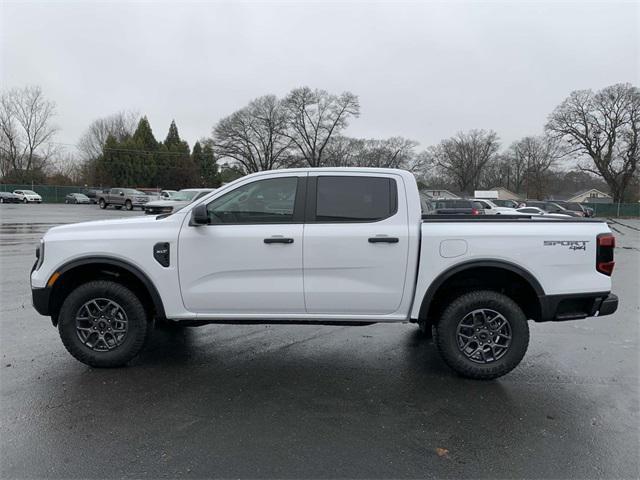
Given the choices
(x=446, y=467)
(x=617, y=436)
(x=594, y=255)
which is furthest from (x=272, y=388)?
(x=594, y=255)

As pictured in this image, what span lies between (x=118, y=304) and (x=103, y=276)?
0.41 metres

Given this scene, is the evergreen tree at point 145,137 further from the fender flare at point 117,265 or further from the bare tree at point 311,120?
the fender flare at point 117,265

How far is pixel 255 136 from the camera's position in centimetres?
7288

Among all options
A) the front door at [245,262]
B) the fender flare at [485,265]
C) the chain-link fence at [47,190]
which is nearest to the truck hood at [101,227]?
the front door at [245,262]

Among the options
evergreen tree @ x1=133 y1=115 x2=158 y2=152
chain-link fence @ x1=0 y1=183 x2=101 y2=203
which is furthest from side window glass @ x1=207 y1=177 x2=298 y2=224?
evergreen tree @ x1=133 y1=115 x2=158 y2=152

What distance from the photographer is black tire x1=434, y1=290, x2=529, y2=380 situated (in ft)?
13.5

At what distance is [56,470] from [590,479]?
10.6 feet

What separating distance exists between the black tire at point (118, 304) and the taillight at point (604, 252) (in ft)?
13.9

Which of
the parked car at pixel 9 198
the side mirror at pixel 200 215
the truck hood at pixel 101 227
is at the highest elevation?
the parked car at pixel 9 198

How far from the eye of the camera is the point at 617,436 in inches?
128

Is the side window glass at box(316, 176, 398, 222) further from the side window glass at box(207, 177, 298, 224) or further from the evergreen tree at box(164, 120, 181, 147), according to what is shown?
the evergreen tree at box(164, 120, 181, 147)

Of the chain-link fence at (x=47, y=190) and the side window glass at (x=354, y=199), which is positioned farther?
the chain-link fence at (x=47, y=190)

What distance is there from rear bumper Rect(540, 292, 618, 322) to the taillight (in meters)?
0.24

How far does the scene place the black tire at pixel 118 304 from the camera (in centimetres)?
429
